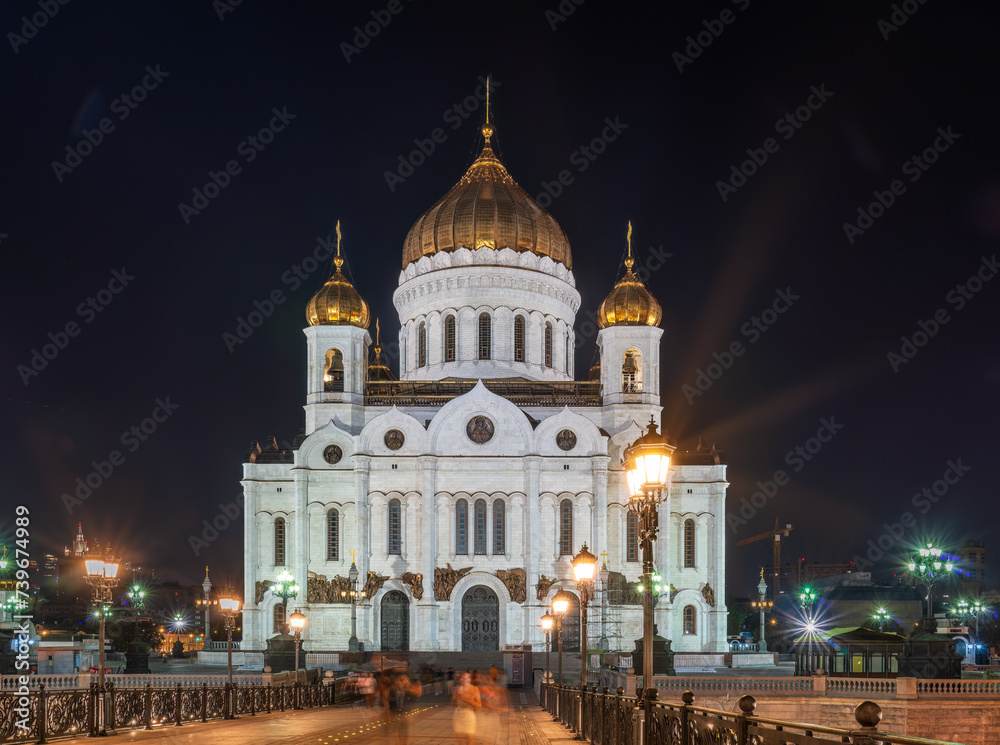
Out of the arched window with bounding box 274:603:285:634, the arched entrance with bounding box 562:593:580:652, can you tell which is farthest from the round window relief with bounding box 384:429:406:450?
the arched entrance with bounding box 562:593:580:652

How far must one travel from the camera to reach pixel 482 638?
51.9 m

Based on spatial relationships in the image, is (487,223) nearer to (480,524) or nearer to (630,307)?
(630,307)

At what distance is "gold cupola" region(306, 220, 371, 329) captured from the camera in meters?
56.2

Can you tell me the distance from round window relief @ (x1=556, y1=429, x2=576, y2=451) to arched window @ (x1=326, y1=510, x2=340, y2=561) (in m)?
11.2

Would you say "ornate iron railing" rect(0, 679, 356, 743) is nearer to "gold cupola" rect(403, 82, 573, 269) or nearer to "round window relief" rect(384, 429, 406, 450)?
"round window relief" rect(384, 429, 406, 450)

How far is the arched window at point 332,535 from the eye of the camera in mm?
53500

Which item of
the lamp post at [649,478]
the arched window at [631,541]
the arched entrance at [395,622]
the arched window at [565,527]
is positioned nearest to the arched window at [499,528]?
the arched window at [565,527]

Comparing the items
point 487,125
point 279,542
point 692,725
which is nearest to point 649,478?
point 692,725

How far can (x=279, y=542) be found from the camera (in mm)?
54969

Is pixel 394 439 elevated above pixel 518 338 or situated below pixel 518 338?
below

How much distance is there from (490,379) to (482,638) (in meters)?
12.9

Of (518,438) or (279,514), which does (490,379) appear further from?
(279,514)

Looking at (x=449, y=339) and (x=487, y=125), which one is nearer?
(x=449, y=339)

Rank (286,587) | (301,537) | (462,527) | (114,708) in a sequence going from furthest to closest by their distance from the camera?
(462,527), (301,537), (286,587), (114,708)
